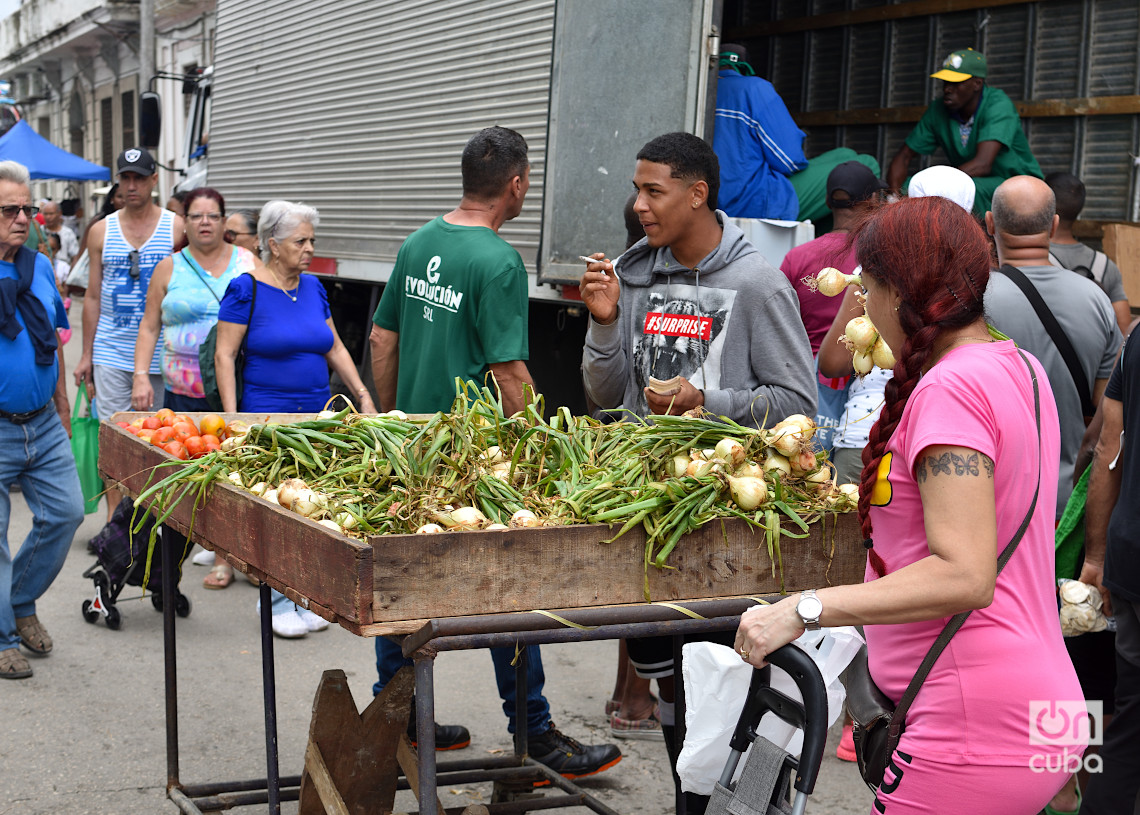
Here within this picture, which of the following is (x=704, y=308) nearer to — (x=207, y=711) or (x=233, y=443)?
(x=233, y=443)

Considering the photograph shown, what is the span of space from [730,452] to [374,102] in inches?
268

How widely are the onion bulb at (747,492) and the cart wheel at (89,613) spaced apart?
4.51 meters

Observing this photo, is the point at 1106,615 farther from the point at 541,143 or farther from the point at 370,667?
the point at 541,143

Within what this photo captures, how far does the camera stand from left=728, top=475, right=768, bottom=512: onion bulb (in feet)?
9.26

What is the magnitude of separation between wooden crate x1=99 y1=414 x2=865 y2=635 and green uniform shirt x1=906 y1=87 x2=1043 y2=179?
16.9 feet

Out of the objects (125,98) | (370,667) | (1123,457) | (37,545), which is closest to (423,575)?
(1123,457)

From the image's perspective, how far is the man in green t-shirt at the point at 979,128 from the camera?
7.32 metres

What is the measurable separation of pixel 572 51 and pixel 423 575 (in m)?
4.39

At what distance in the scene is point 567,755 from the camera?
173 inches

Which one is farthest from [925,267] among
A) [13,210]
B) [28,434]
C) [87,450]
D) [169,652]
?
[87,450]

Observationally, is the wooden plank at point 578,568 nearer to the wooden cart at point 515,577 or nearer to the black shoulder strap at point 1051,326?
the wooden cart at point 515,577

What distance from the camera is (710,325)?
12.3ft

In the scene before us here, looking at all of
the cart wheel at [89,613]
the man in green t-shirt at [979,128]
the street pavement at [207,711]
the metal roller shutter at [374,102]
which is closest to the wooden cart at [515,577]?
the street pavement at [207,711]

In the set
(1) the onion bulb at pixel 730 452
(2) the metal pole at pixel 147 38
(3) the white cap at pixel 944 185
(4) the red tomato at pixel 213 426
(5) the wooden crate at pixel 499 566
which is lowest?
(5) the wooden crate at pixel 499 566
